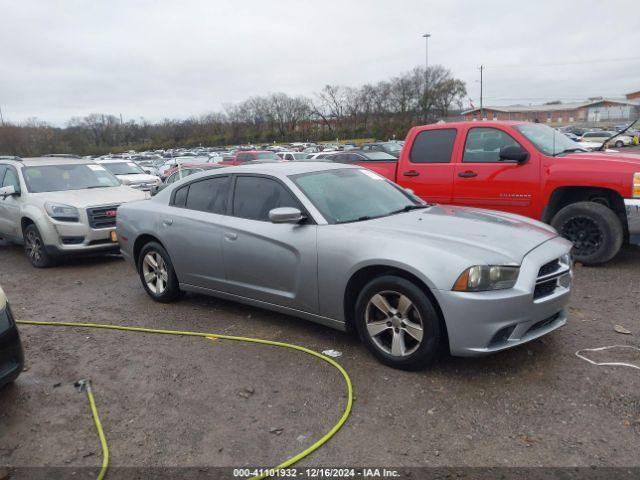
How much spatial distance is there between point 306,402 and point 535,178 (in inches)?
175

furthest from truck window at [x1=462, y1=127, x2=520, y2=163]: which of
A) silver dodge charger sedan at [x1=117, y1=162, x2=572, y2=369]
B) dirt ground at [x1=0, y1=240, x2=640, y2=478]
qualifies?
dirt ground at [x1=0, y1=240, x2=640, y2=478]

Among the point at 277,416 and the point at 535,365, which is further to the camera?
the point at 535,365

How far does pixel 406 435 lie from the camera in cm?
296

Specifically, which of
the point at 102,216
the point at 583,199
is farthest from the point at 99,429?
the point at 583,199

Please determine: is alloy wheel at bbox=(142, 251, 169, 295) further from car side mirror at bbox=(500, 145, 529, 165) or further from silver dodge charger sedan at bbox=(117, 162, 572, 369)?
car side mirror at bbox=(500, 145, 529, 165)

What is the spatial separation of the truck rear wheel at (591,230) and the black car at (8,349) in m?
5.82

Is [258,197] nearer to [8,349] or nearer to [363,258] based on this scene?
[363,258]

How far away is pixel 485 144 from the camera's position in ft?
22.1

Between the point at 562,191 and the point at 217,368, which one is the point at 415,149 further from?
→ the point at 217,368

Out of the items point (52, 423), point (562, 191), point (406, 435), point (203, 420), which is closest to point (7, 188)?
point (52, 423)

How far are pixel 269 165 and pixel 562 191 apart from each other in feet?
12.5

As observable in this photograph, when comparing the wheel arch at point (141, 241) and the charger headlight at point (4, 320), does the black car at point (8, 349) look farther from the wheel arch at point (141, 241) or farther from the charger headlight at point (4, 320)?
the wheel arch at point (141, 241)

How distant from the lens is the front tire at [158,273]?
5.43 m


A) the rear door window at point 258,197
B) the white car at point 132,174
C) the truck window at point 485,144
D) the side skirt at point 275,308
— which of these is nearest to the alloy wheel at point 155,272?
the side skirt at point 275,308
